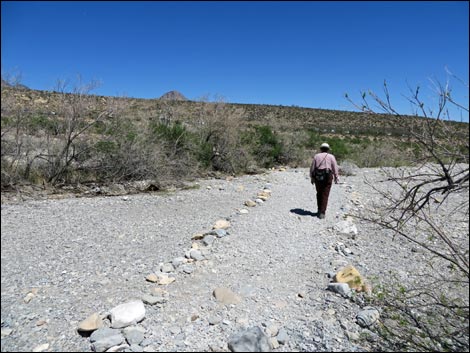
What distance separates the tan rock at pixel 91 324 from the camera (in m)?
3.08

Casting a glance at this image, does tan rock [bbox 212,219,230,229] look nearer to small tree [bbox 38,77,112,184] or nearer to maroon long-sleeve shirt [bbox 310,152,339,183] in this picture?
maroon long-sleeve shirt [bbox 310,152,339,183]

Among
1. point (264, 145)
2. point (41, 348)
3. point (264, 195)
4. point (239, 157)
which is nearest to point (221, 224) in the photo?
point (264, 195)

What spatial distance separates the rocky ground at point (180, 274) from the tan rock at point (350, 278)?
19cm

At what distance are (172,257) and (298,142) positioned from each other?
13793 mm

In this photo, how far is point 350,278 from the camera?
430cm

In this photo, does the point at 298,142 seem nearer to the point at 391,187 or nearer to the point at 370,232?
the point at 391,187

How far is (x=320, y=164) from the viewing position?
6957 mm

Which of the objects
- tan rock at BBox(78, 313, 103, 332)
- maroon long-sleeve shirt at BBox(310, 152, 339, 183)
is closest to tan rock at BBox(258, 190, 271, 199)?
maroon long-sleeve shirt at BBox(310, 152, 339, 183)

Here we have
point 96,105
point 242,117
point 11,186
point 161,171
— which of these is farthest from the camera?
point 242,117

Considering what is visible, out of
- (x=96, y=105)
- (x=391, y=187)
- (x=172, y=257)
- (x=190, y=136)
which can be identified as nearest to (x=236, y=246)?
(x=172, y=257)

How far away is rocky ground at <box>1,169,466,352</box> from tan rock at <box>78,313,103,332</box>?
14 mm

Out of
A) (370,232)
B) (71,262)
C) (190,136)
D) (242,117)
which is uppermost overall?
(242,117)

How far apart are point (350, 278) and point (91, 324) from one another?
10.4 feet

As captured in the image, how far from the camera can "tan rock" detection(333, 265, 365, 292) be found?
4203 millimetres
